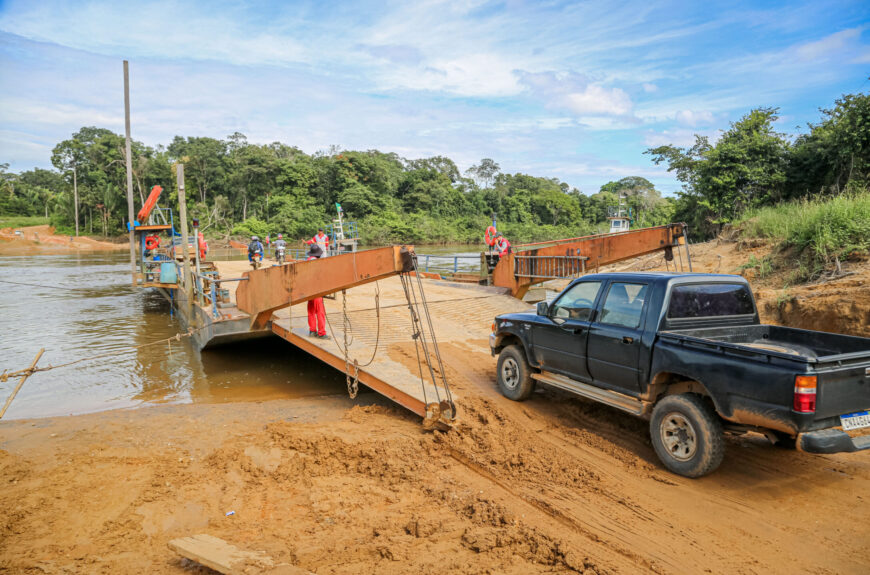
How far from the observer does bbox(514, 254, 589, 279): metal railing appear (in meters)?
12.6

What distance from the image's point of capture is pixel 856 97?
50.0 ft

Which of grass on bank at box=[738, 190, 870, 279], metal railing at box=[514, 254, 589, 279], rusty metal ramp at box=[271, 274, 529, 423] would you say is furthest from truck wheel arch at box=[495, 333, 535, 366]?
grass on bank at box=[738, 190, 870, 279]

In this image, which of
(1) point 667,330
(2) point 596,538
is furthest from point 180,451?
(1) point 667,330

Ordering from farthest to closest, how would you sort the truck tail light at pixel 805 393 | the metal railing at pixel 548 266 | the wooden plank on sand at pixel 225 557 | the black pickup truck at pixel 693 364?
the metal railing at pixel 548 266 → the black pickup truck at pixel 693 364 → the truck tail light at pixel 805 393 → the wooden plank on sand at pixel 225 557

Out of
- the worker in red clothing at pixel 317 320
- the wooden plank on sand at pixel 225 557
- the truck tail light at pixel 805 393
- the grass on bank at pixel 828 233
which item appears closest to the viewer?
the wooden plank on sand at pixel 225 557

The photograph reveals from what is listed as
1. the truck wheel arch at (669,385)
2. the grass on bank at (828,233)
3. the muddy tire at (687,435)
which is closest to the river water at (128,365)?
the truck wheel arch at (669,385)

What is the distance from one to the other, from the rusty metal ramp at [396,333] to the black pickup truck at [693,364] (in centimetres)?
153

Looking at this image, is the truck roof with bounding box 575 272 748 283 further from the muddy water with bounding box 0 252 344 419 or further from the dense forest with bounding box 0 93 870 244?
the dense forest with bounding box 0 93 870 244

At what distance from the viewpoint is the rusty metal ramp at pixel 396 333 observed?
7062mm

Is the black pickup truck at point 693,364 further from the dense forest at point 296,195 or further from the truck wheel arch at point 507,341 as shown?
the dense forest at point 296,195

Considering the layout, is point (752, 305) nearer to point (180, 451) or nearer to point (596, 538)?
point (596, 538)

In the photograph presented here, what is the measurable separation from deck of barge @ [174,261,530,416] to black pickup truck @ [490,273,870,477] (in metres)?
1.78

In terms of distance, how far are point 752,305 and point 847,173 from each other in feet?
47.8

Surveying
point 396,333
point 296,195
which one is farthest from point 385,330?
point 296,195
